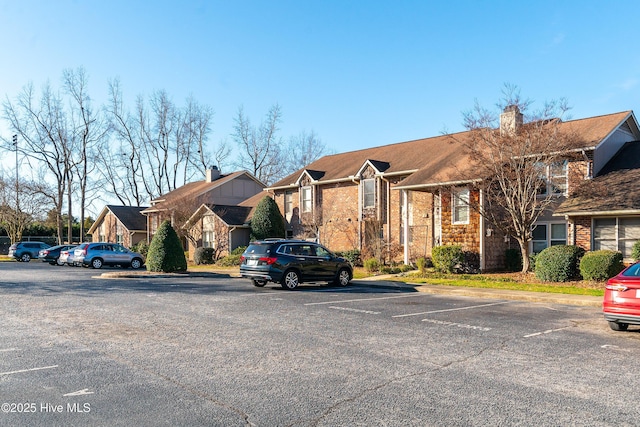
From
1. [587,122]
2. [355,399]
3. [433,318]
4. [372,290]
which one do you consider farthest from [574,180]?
[355,399]

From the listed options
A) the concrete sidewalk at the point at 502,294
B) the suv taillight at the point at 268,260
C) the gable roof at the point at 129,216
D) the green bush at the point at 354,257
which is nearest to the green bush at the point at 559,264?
the concrete sidewalk at the point at 502,294

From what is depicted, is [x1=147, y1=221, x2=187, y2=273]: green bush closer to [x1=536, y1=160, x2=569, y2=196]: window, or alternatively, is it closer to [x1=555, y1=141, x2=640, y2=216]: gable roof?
[x1=536, y1=160, x2=569, y2=196]: window

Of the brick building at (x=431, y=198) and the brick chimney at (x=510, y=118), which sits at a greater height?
the brick chimney at (x=510, y=118)

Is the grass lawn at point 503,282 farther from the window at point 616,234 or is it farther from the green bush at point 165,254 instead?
the green bush at point 165,254

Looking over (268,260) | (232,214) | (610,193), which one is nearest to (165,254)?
(268,260)

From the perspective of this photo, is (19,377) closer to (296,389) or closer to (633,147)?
(296,389)

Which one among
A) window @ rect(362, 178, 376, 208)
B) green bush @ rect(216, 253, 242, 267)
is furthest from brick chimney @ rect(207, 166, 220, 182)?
window @ rect(362, 178, 376, 208)

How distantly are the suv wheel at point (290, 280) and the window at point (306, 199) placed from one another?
16611 mm

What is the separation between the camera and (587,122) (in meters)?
24.9

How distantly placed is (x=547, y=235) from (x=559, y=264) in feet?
13.0

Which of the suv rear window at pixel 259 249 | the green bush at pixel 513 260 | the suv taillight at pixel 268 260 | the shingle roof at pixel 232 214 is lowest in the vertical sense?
the green bush at pixel 513 260

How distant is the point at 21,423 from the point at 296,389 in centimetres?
286

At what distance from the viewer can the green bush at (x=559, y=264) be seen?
19734 mm

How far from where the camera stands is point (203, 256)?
3744 centimetres
